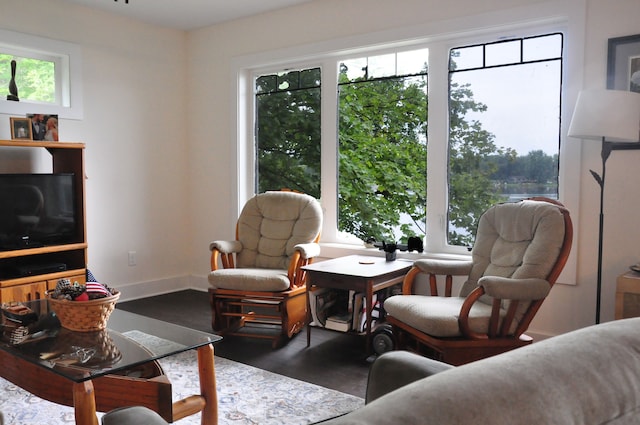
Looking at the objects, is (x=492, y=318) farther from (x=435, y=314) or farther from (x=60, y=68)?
(x=60, y=68)

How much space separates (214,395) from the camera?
2.36 meters

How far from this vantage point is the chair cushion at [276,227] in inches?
165

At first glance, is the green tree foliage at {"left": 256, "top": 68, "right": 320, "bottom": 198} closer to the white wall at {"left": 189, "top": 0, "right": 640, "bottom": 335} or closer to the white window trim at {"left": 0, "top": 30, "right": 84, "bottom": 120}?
the white wall at {"left": 189, "top": 0, "right": 640, "bottom": 335}

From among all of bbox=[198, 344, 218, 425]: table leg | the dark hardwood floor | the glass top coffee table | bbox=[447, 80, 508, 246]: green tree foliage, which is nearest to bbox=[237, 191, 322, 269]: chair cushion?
the dark hardwood floor

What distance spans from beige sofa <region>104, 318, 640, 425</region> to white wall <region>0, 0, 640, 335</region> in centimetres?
306

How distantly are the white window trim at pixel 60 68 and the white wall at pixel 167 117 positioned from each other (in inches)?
2.8

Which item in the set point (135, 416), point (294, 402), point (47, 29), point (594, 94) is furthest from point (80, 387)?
point (47, 29)

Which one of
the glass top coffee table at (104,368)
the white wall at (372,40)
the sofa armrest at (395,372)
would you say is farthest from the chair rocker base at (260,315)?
the sofa armrest at (395,372)

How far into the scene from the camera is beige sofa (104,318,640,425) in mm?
592

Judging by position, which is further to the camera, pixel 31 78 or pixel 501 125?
pixel 31 78

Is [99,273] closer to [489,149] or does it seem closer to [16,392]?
[16,392]

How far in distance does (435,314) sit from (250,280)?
1389mm

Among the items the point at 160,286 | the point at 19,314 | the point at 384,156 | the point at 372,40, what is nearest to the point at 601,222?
the point at 384,156

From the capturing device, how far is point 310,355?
11.5 feet
